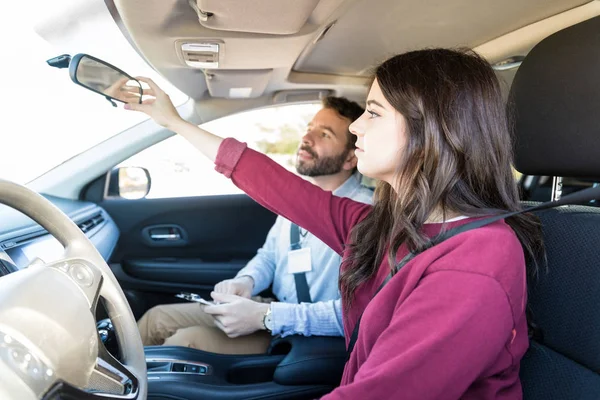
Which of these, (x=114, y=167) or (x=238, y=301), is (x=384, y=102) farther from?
(x=114, y=167)

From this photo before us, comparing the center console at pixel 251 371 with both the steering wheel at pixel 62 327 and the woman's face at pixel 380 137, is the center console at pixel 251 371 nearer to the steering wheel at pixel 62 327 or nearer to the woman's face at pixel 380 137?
the steering wheel at pixel 62 327

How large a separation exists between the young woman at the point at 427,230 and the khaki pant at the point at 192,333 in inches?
22.5

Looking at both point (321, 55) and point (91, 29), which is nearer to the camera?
point (91, 29)

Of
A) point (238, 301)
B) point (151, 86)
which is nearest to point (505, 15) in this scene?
point (151, 86)

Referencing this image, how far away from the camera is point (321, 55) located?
7.20ft

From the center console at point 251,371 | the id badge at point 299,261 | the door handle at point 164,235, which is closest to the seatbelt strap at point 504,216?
the center console at point 251,371

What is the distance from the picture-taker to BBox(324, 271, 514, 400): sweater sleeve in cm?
100

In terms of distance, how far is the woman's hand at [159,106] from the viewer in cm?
178

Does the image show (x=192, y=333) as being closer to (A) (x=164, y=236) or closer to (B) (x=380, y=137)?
(A) (x=164, y=236)

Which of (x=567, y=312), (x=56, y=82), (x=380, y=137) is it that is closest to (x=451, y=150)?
(x=380, y=137)

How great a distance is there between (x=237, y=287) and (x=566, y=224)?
1.28 metres

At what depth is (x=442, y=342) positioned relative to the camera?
100 centimetres

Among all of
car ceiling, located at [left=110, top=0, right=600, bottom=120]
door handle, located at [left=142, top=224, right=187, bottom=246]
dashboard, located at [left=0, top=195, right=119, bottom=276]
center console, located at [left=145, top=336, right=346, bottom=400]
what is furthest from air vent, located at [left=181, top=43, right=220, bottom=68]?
door handle, located at [left=142, top=224, right=187, bottom=246]

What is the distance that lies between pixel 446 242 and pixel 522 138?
1.57 ft
